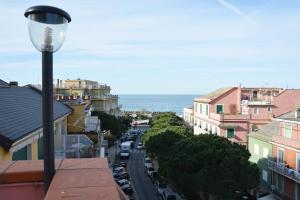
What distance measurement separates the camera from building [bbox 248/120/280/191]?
36.8m

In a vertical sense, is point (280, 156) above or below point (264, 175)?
above

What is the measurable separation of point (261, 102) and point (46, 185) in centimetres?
4982

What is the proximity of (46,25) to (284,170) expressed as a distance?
31.4 meters

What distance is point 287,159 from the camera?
33000 mm

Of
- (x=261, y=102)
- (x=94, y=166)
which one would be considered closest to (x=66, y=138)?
(x=94, y=166)

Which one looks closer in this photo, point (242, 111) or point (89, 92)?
point (242, 111)

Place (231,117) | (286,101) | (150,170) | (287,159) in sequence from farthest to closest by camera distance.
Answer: (231,117), (286,101), (150,170), (287,159)

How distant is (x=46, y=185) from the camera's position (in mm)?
4297

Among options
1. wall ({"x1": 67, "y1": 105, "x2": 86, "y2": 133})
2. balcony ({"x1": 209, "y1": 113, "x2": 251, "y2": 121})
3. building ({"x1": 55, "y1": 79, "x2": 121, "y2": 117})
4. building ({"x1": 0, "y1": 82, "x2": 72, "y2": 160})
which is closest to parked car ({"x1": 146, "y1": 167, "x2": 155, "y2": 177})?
balcony ({"x1": 209, "y1": 113, "x2": 251, "y2": 121})

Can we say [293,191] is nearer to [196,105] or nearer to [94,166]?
[94,166]

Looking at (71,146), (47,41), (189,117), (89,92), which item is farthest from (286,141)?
(189,117)

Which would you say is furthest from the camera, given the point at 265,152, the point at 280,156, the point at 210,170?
the point at 265,152

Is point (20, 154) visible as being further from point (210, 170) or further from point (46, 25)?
point (210, 170)

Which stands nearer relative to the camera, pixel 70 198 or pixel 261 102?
pixel 70 198
